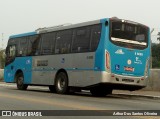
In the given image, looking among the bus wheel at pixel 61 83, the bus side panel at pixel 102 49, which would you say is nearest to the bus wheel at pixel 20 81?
the bus wheel at pixel 61 83

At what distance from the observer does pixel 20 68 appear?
25125 mm

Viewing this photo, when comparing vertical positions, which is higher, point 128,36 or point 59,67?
point 128,36

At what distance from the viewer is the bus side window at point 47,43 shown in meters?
22.2

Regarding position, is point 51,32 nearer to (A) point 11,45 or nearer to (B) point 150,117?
(A) point 11,45

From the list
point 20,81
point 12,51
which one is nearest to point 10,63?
point 12,51

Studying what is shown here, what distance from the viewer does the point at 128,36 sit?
19.2m

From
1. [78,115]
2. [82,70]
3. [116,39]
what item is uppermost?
[116,39]

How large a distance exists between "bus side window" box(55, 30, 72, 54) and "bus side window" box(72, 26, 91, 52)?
44cm

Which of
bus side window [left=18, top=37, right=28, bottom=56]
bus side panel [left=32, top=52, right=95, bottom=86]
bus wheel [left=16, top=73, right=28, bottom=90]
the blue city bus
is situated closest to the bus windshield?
the blue city bus

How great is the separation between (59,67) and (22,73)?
429 centimetres

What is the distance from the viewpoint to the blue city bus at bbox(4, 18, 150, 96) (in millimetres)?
18641

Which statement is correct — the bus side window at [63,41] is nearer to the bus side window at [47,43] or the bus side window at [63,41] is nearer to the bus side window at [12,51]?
the bus side window at [47,43]

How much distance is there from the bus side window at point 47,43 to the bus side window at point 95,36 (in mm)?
3440

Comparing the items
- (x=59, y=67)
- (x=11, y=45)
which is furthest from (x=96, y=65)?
(x=11, y=45)
